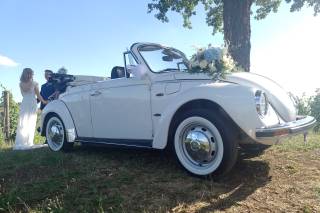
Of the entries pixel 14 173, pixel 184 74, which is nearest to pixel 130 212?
pixel 184 74

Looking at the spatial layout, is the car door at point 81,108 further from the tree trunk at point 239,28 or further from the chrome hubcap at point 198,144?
the tree trunk at point 239,28

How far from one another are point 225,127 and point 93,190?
1.73m

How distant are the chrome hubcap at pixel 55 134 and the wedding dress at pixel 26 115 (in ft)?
5.45

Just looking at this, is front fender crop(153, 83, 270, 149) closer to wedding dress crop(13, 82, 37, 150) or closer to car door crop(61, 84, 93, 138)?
car door crop(61, 84, 93, 138)

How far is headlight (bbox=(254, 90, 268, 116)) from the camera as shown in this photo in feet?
14.9

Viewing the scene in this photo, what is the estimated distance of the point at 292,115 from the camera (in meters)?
5.28

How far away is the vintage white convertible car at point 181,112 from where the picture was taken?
4.52 meters

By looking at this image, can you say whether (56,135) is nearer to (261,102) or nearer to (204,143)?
(204,143)

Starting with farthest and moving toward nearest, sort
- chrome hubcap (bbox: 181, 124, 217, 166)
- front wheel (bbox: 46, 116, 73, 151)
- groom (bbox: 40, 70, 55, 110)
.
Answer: groom (bbox: 40, 70, 55, 110), front wheel (bbox: 46, 116, 73, 151), chrome hubcap (bbox: 181, 124, 217, 166)

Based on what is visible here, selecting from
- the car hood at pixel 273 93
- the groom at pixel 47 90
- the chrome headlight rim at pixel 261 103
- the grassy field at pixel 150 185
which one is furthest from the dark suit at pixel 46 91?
the chrome headlight rim at pixel 261 103

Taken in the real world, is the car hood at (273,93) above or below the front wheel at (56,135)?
above

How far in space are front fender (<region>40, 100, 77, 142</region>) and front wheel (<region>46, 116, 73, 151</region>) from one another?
0.13m

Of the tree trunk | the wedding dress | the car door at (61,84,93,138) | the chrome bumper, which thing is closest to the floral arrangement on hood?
the chrome bumper

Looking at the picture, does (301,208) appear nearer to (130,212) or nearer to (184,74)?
(130,212)
